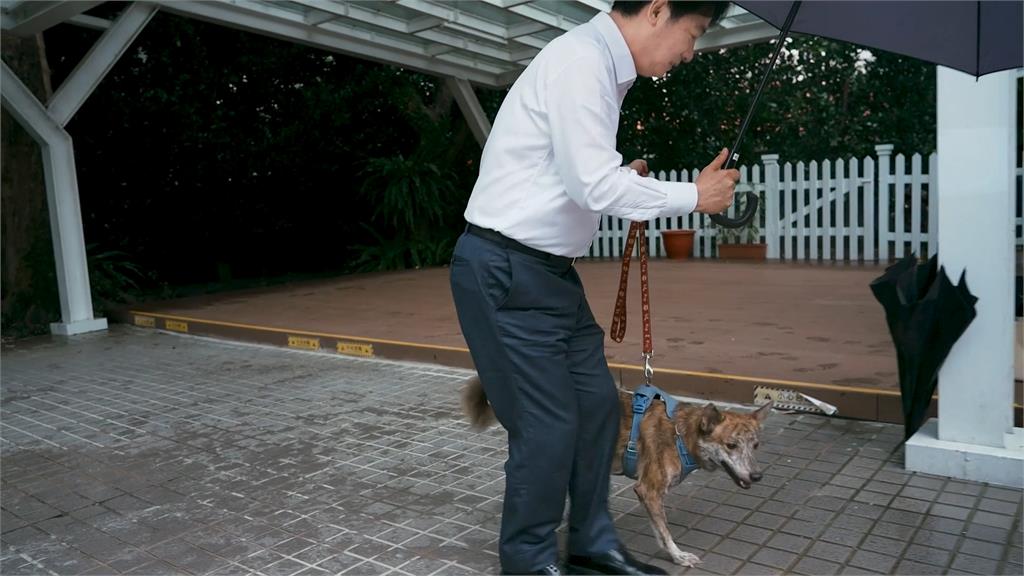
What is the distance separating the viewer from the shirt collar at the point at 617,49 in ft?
8.11

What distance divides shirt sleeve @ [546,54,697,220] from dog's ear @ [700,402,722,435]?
80 cm

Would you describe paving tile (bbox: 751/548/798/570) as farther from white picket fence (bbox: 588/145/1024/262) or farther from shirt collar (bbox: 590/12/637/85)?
white picket fence (bbox: 588/145/1024/262)

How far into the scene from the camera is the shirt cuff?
2.37m

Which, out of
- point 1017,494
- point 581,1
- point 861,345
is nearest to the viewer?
point 1017,494

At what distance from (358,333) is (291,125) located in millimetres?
8070

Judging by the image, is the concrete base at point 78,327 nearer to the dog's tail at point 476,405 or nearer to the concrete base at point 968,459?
the dog's tail at point 476,405

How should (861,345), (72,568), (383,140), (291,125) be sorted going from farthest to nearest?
1. (383,140)
2. (291,125)
3. (861,345)
4. (72,568)

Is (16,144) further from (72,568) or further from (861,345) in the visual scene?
(861,345)

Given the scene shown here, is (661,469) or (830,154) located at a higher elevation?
(830,154)

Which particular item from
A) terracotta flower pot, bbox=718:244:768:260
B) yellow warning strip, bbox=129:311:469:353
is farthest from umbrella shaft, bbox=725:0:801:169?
terracotta flower pot, bbox=718:244:768:260

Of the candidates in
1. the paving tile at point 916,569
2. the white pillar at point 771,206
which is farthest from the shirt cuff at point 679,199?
the white pillar at point 771,206

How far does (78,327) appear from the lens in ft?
31.1

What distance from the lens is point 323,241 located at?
16.2m

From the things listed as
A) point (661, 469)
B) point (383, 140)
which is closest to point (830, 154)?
point (383, 140)
